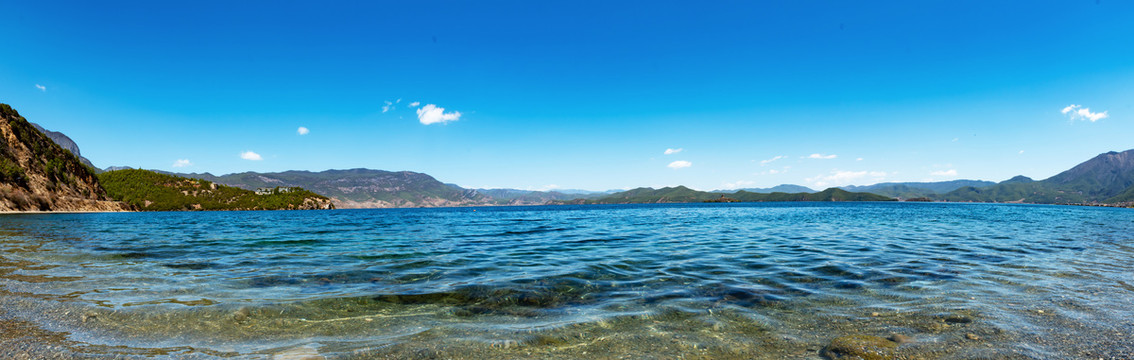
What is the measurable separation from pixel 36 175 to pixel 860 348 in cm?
13629

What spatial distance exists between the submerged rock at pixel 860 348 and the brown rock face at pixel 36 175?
11902 cm

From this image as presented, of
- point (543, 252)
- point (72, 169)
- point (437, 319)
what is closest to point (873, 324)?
point (437, 319)

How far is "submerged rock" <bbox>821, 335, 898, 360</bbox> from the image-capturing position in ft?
19.7

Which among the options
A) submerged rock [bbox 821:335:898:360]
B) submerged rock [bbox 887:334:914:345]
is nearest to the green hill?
submerged rock [bbox 821:335:898:360]

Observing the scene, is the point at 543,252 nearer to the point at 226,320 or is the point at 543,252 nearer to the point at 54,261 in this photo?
the point at 226,320

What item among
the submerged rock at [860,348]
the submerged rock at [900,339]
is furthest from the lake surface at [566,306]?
the submerged rock at [860,348]

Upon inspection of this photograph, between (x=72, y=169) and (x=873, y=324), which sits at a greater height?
(x=72, y=169)

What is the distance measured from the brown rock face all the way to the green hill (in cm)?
4363

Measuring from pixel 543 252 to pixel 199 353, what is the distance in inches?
560

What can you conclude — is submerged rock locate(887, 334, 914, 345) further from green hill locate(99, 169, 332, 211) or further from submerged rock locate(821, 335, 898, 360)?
green hill locate(99, 169, 332, 211)

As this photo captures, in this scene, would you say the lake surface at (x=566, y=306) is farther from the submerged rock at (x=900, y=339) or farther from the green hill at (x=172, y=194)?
the green hill at (x=172, y=194)

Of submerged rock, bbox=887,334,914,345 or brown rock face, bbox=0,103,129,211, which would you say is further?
brown rock face, bbox=0,103,129,211

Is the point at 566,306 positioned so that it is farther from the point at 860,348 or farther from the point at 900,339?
the point at 900,339

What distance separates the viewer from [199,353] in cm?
604
